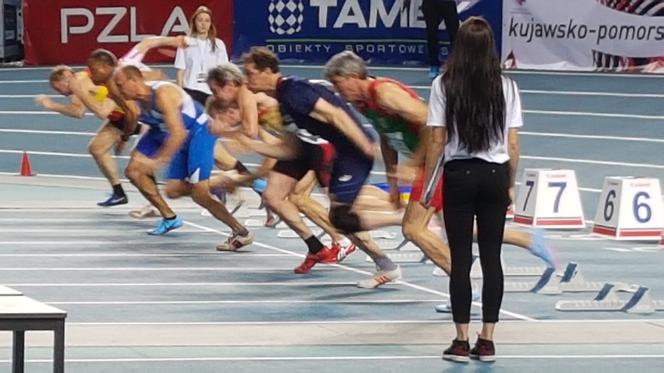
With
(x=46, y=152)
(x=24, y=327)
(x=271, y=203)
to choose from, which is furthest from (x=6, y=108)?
(x=24, y=327)

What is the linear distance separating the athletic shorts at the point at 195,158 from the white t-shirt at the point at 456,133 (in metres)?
5.66

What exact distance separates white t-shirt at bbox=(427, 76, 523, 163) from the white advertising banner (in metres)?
15.6

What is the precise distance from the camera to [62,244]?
15.6 metres

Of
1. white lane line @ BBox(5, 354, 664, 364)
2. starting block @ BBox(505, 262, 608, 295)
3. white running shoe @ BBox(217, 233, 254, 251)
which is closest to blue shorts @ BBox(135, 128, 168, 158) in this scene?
white running shoe @ BBox(217, 233, 254, 251)

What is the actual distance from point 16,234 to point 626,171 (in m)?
7.45

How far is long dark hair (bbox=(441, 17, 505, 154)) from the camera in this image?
9.59 m

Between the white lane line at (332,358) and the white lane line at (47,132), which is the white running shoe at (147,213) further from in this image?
the white lane line at (332,358)

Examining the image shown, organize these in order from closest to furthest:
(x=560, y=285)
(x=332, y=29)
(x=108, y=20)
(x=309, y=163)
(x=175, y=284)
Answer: (x=560, y=285) → (x=175, y=284) → (x=309, y=163) → (x=332, y=29) → (x=108, y=20)

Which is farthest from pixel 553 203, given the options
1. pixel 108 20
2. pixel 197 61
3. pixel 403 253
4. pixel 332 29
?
pixel 108 20

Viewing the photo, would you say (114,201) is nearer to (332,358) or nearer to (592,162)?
→ (592,162)

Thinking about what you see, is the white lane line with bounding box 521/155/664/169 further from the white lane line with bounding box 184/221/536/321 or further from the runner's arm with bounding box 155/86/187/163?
the runner's arm with bounding box 155/86/187/163

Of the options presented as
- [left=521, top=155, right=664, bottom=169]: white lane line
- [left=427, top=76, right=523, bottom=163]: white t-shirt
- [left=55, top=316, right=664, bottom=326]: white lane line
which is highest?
[left=427, top=76, right=523, bottom=163]: white t-shirt

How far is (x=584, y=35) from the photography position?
25.8 metres

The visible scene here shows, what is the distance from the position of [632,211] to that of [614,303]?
478 centimetres
